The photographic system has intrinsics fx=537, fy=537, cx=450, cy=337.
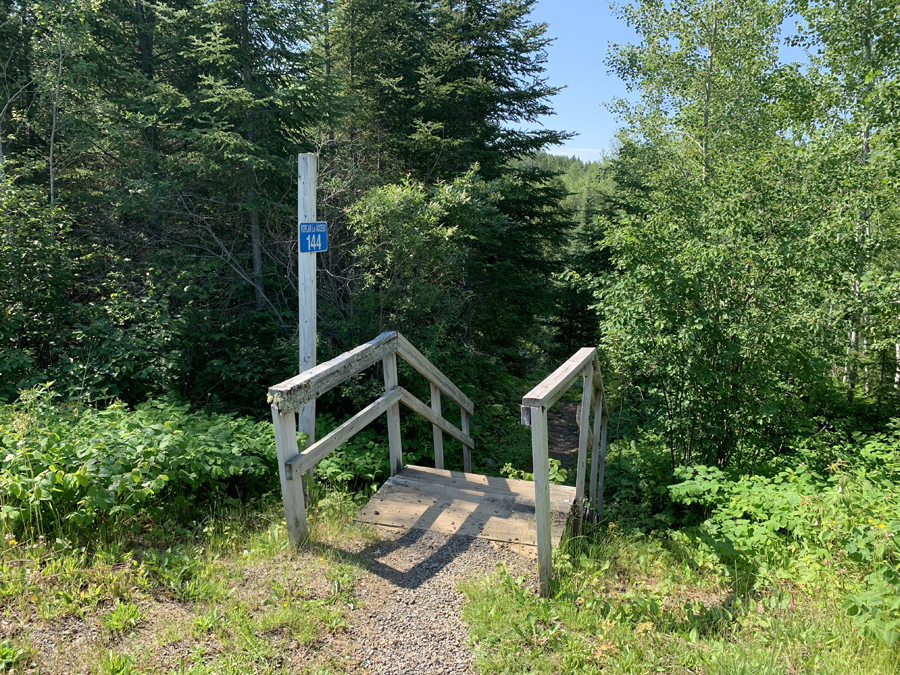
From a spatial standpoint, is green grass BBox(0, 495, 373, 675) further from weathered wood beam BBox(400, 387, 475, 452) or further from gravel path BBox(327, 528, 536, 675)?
weathered wood beam BBox(400, 387, 475, 452)

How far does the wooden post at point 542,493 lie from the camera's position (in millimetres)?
2893

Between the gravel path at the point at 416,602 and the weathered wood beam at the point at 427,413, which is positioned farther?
the weathered wood beam at the point at 427,413

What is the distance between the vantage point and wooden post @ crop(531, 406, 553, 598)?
2893mm

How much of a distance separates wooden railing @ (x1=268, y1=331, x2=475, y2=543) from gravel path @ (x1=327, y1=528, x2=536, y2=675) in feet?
2.01

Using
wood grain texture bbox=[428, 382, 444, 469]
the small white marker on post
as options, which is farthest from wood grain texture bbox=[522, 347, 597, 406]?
the small white marker on post

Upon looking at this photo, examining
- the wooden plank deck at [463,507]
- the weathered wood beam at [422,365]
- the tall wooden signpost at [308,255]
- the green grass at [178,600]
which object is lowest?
the wooden plank deck at [463,507]

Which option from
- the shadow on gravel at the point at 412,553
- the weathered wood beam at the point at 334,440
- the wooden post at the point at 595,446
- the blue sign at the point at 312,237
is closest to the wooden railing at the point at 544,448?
the shadow on gravel at the point at 412,553

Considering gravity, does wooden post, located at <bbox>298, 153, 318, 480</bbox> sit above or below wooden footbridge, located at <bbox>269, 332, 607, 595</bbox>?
above

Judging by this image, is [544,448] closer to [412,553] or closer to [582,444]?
[412,553]

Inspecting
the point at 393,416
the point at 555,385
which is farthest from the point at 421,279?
the point at 555,385

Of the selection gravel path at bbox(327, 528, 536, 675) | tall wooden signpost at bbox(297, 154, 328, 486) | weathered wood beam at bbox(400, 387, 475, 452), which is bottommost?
gravel path at bbox(327, 528, 536, 675)

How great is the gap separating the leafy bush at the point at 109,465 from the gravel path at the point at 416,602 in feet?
4.19

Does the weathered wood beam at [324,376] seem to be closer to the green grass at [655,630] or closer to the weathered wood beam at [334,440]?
the weathered wood beam at [334,440]

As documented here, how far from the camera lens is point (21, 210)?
21.0 ft
